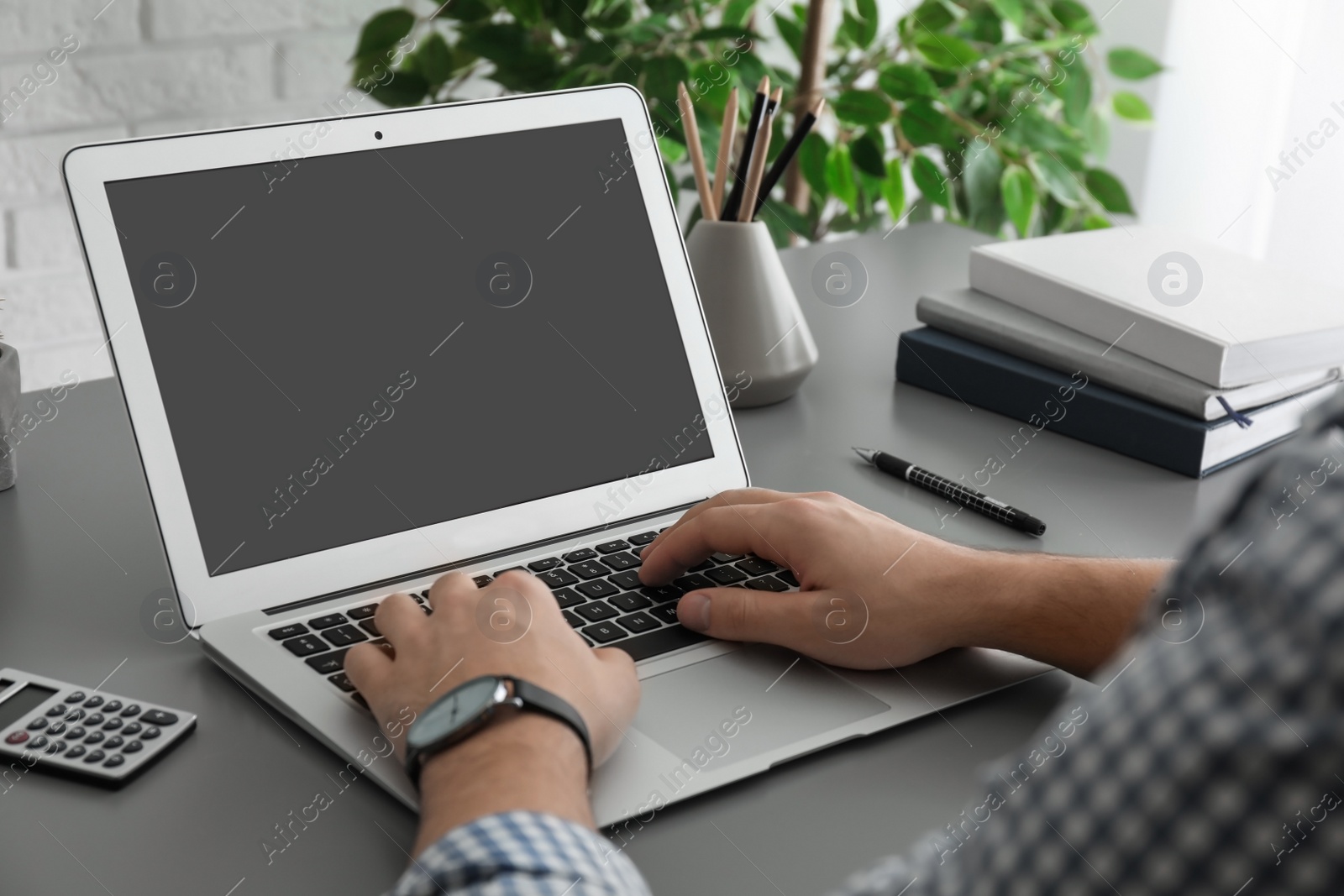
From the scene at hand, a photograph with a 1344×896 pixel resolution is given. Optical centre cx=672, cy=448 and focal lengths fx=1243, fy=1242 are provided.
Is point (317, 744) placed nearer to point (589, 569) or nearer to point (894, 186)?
point (589, 569)

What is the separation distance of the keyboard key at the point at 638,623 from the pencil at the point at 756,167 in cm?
48

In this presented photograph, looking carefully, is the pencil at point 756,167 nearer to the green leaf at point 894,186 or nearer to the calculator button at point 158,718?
the calculator button at point 158,718

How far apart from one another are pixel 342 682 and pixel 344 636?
45 millimetres

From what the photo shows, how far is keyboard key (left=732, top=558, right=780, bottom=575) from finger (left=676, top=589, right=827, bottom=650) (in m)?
0.07

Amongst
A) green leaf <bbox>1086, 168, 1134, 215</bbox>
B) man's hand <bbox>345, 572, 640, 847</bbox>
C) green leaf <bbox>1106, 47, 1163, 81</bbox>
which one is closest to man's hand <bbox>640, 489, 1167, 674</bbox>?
man's hand <bbox>345, 572, 640, 847</bbox>

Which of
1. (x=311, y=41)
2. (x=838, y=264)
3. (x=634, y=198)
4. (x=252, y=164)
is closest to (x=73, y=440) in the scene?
(x=252, y=164)

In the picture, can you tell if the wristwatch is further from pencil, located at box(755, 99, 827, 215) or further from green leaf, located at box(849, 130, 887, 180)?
green leaf, located at box(849, 130, 887, 180)

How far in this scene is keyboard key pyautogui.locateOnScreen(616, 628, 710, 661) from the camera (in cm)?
70

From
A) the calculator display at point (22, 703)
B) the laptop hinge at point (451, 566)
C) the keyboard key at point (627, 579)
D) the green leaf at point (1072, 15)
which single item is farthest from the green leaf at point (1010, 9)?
the calculator display at point (22, 703)

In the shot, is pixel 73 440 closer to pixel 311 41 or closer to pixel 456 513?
pixel 456 513

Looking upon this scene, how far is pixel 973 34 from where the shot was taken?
212cm

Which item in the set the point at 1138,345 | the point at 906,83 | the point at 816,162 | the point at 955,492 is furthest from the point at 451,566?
the point at 906,83

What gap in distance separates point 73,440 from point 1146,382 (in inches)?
→ 34.2

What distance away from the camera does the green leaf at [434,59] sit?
6.08 feet
